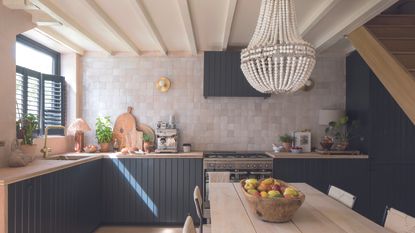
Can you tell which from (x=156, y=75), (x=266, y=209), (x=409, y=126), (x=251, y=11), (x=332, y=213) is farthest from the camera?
(x=156, y=75)

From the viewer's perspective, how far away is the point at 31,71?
3619mm

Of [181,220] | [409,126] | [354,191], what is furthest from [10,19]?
[409,126]

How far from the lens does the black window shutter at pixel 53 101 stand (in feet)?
13.0

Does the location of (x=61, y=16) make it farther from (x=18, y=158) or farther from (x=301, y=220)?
(x=301, y=220)

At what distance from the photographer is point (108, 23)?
123 inches

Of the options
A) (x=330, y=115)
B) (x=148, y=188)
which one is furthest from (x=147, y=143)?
(x=330, y=115)

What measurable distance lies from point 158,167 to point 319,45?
8.90 feet

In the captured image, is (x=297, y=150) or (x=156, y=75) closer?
(x=297, y=150)

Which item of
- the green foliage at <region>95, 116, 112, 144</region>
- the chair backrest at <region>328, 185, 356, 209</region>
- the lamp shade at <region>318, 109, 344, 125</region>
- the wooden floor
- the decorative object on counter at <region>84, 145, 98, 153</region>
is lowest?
the wooden floor

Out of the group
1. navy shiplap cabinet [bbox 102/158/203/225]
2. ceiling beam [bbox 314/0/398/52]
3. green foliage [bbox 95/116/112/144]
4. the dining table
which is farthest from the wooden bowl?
green foliage [bbox 95/116/112/144]

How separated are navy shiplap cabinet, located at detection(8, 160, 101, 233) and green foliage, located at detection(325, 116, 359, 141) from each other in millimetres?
3334

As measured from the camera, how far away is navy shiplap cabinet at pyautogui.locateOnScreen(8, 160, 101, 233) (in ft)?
Result: 7.34

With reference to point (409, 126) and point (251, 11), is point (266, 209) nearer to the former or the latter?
point (251, 11)

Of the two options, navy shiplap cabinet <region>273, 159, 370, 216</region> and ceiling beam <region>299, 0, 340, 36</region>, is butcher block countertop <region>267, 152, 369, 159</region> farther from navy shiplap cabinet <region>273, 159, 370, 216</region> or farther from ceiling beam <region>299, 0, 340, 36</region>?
ceiling beam <region>299, 0, 340, 36</region>
